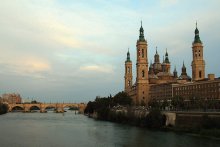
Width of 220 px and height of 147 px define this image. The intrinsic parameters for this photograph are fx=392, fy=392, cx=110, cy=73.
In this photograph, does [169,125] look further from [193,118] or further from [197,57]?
[197,57]

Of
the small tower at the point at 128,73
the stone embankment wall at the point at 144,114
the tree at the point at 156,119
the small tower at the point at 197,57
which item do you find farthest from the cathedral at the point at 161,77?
the tree at the point at 156,119

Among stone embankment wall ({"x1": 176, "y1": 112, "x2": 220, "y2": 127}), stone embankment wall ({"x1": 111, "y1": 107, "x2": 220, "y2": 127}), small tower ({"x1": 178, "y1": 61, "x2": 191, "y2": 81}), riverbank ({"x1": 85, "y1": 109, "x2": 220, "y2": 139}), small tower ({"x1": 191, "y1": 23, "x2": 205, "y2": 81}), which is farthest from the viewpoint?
small tower ({"x1": 178, "y1": 61, "x2": 191, "y2": 81})

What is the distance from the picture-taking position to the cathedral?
94.4 meters

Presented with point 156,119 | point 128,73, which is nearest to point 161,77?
point 128,73

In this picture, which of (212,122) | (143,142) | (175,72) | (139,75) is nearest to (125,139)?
(143,142)

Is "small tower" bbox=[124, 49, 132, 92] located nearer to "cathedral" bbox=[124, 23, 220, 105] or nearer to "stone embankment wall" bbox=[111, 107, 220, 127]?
"cathedral" bbox=[124, 23, 220, 105]

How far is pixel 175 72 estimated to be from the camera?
427 feet

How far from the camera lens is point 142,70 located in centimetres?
10700

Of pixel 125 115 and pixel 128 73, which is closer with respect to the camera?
pixel 125 115

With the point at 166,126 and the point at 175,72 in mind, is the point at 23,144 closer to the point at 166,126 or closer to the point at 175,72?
the point at 166,126


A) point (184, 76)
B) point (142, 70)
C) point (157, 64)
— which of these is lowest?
point (184, 76)

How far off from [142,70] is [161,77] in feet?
43.0

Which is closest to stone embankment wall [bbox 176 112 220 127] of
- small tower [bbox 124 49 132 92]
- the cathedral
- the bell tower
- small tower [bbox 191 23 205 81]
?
the cathedral

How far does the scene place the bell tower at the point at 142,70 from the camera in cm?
10644
